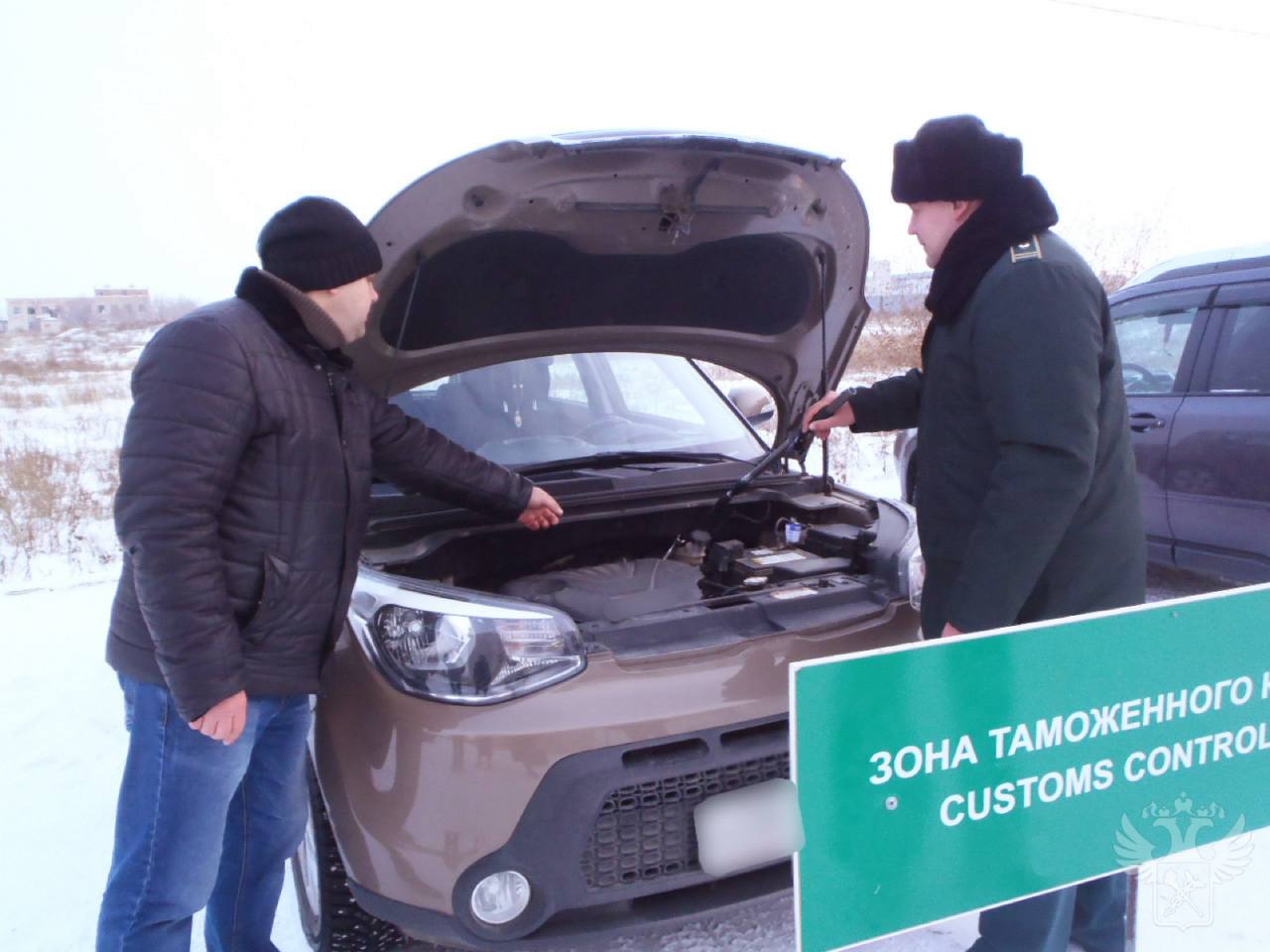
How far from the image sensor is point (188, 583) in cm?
160

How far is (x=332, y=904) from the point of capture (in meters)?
2.11

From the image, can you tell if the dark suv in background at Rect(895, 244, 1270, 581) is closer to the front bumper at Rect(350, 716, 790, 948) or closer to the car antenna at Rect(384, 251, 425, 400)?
the front bumper at Rect(350, 716, 790, 948)

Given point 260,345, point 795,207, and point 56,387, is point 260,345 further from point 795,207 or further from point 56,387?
point 56,387

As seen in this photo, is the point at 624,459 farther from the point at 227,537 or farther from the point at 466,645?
the point at 227,537

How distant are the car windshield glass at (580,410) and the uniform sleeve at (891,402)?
796 mm

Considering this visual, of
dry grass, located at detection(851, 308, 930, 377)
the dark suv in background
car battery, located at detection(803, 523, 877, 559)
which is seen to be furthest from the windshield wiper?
dry grass, located at detection(851, 308, 930, 377)

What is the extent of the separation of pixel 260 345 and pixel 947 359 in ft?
4.57

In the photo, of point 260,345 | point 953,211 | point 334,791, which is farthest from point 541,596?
point 953,211

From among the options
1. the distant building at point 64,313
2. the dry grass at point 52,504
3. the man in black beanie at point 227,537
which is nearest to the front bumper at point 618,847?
the man in black beanie at point 227,537

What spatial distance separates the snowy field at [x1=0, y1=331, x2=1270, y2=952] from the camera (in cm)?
235

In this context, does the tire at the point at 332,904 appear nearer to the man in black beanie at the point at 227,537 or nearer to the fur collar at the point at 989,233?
the man in black beanie at the point at 227,537

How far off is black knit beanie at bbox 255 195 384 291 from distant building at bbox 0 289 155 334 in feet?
106

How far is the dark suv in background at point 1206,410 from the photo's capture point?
398cm

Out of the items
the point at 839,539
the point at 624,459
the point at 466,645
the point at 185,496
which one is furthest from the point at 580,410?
the point at 185,496
